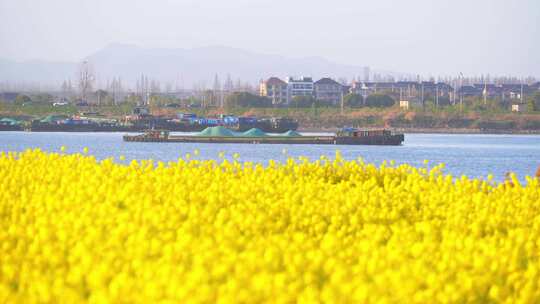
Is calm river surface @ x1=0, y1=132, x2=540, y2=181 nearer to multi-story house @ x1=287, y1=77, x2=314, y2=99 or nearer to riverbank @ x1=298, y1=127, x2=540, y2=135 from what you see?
riverbank @ x1=298, y1=127, x2=540, y2=135

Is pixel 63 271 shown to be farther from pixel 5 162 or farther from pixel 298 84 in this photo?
pixel 298 84

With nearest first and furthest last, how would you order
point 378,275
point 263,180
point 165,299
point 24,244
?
point 165,299
point 378,275
point 24,244
point 263,180

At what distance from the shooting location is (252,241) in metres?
7.51

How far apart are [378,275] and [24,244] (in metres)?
2.66

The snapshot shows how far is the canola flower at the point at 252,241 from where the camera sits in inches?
229

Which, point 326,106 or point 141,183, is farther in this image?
point 326,106

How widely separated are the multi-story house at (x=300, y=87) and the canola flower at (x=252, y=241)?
471 ft

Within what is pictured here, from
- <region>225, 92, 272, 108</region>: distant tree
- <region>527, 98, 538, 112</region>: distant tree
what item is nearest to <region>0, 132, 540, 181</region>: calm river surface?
<region>527, 98, 538, 112</region>: distant tree

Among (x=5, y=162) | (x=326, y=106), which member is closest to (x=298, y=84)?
(x=326, y=106)

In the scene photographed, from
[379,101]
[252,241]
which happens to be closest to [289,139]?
[379,101]

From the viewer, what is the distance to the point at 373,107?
415 feet

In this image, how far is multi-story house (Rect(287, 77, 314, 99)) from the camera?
156 meters

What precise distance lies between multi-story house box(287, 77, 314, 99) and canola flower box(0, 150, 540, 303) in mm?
143563

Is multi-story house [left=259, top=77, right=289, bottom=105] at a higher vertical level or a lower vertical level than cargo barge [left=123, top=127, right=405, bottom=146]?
higher
